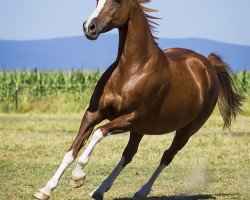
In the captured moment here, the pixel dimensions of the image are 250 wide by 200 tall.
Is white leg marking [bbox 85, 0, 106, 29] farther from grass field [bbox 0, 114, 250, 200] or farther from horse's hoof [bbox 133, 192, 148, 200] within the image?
horse's hoof [bbox 133, 192, 148, 200]

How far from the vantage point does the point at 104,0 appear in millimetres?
7066

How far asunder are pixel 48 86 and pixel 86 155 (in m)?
25.6

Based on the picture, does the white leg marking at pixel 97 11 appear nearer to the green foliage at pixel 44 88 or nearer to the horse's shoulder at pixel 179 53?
the horse's shoulder at pixel 179 53

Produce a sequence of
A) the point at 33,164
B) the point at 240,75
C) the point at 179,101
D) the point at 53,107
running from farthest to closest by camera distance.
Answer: the point at 240,75 → the point at 53,107 → the point at 33,164 → the point at 179,101

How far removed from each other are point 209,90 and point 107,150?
4481 millimetres

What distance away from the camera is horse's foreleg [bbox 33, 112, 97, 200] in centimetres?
684

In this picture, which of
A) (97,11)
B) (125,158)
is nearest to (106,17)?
(97,11)

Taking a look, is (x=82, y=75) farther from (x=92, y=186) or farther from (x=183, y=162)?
(x=92, y=186)

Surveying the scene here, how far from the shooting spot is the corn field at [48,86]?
31.0 m

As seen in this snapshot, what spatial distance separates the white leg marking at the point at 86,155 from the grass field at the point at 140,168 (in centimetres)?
150

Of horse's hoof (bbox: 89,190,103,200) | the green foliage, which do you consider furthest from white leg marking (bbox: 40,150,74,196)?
the green foliage

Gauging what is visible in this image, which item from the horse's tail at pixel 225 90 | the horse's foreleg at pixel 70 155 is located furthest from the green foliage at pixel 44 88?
the horse's foreleg at pixel 70 155

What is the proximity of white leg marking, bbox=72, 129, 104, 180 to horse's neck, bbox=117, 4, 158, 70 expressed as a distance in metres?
0.85

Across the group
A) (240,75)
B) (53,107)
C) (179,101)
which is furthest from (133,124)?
(240,75)
